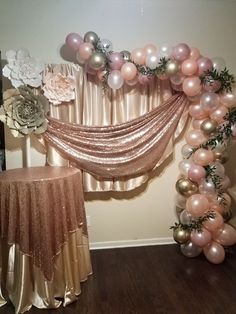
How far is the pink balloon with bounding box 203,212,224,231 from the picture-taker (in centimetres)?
225

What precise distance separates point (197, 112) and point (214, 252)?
1159 mm

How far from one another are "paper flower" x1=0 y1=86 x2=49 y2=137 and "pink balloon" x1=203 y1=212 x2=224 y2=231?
1541mm

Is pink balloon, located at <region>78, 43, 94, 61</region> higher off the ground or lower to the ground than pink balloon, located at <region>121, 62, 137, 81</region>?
higher

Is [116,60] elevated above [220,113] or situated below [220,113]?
above

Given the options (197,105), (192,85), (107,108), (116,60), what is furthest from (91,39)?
(197,105)

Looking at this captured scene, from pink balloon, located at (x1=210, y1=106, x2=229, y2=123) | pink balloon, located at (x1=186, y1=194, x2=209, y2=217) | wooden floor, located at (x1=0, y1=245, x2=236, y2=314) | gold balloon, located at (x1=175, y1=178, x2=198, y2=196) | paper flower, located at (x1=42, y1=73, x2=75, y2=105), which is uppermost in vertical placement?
paper flower, located at (x1=42, y1=73, x2=75, y2=105)

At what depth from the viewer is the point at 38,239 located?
176 centimetres

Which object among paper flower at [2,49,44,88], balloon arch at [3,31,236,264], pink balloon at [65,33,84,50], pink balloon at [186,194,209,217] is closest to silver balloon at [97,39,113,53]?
balloon arch at [3,31,236,264]

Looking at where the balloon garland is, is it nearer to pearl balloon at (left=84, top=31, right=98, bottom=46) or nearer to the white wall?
pearl balloon at (left=84, top=31, right=98, bottom=46)

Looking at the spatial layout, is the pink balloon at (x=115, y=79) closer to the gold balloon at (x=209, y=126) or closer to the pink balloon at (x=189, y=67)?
the pink balloon at (x=189, y=67)

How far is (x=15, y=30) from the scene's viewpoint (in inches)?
93.4

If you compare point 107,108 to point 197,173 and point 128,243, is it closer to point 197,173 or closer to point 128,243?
point 197,173

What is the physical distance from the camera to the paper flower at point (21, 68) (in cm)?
212

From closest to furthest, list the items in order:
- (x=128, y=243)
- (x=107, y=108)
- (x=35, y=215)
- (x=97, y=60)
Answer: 1. (x=35, y=215)
2. (x=97, y=60)
3. (x=107, y=108)
4. (x=128, y=243)
